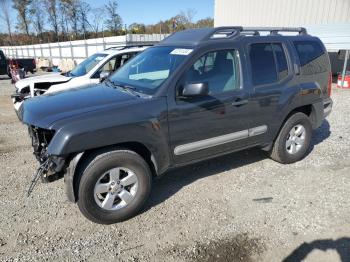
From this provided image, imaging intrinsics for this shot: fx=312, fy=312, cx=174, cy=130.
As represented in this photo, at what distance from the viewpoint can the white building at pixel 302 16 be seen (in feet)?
47.5

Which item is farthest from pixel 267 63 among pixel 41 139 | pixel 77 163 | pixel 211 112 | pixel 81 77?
pixel 81 77

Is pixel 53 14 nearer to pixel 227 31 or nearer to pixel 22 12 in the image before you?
pixel 22 12

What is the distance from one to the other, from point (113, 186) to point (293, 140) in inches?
121

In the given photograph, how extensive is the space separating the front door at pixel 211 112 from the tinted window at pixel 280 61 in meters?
0.80

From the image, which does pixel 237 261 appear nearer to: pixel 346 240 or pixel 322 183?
pixel 346 240

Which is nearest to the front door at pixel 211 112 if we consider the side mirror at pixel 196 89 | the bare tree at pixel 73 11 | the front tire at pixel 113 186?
the side mirror at pixel 196 89

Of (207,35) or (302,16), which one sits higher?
(302,16)

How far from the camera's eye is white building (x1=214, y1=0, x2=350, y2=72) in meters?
14.5

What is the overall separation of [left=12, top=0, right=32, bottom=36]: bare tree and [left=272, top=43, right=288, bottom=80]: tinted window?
192 ft

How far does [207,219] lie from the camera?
141 inches

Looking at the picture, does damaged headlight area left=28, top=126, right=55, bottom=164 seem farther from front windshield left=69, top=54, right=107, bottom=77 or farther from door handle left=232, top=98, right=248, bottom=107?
front windshield left=69, top=54, right=107, bottom=77

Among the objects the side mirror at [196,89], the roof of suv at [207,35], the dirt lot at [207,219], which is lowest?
the dirt lot at [207,219]

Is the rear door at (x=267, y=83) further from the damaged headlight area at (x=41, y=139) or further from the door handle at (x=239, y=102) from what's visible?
the damaged headlight area at (x=41, y=139)

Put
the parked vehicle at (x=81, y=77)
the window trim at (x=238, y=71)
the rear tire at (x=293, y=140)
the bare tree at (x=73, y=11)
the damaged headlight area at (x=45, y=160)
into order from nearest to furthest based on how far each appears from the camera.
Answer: the damaged headlight area at (x=45, y=160) < the window trim at (x=238, y=71) < the rear tire at (x=293, y=140) < the parked vehicle at (x=81, y=77) < the bare tree at (x=73, y=11)
